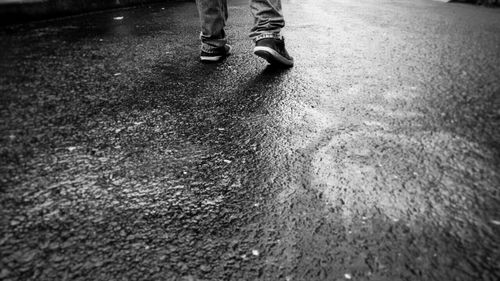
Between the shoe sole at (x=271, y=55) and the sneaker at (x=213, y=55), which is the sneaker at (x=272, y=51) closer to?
the shoe sole at (x=271, y=55)

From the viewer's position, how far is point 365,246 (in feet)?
3.23

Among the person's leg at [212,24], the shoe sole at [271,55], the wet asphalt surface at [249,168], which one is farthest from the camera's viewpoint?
the person's leg at [212,24]

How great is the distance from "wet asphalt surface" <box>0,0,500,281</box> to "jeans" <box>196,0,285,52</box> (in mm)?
261

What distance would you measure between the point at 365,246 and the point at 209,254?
455 mm

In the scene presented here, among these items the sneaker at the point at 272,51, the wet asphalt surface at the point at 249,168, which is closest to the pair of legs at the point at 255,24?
the sneaker at the point at 272,51

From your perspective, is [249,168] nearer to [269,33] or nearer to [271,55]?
[271,55]

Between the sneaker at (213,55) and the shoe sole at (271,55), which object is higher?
the shoe sole at (271,55)

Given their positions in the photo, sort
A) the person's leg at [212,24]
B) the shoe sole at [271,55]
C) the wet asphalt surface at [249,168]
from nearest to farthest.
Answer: the wet asphalt surface at [249,168]
the shoe sole at [271,55]
the person's leg at [212,24]

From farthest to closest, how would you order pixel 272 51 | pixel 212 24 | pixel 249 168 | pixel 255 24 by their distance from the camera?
pixel 212 24
pixel 255 24
pixel 272 51
pixel 249 168

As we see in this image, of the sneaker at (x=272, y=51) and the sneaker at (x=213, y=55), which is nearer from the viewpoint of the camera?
the sneaker at (x=272, y=51)

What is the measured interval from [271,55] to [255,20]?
0.37 m

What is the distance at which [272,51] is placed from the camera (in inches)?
96.3

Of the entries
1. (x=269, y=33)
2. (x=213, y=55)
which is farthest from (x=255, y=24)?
(x=213, y=55)

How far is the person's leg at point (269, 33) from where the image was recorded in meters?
2.46
